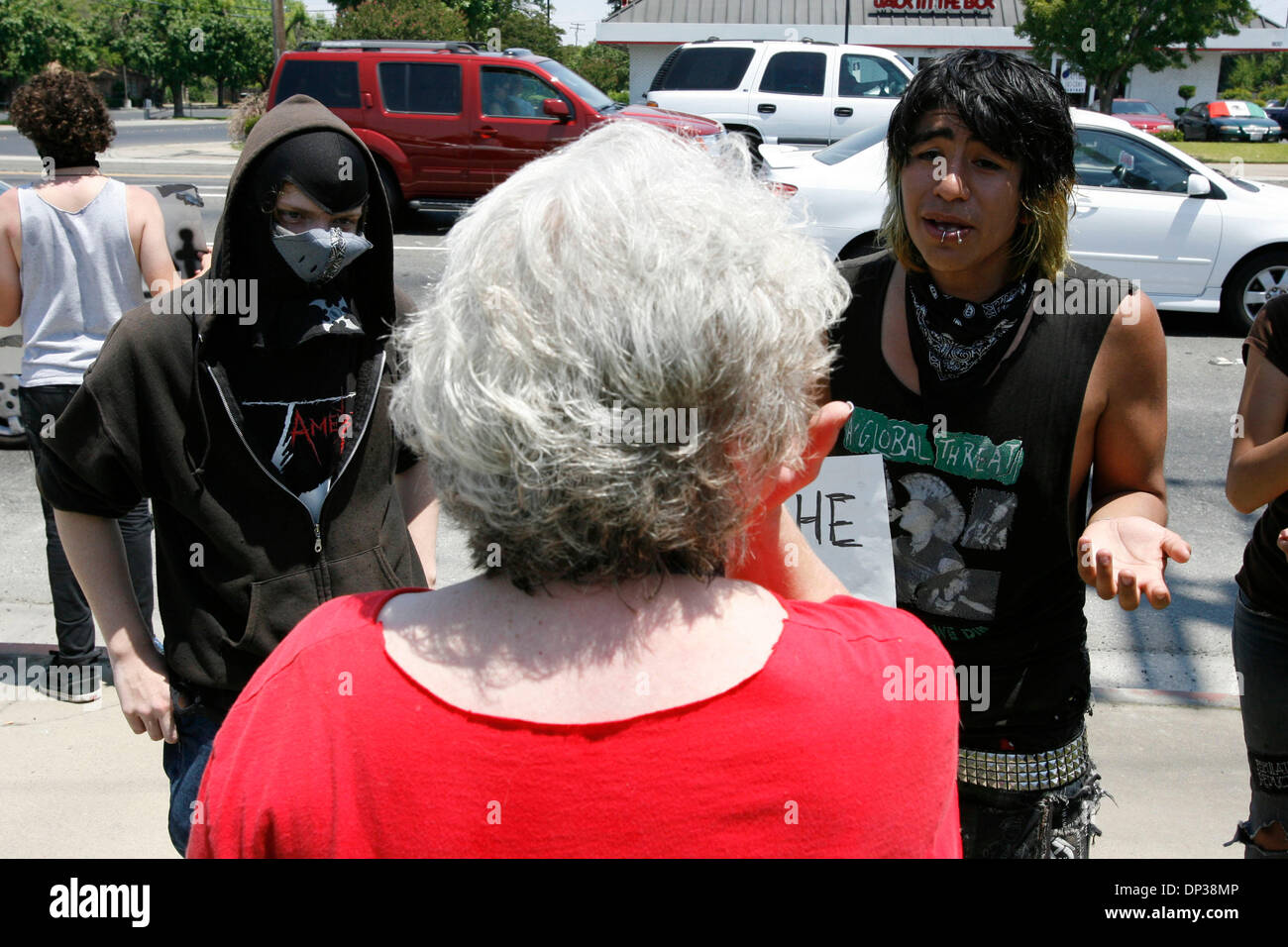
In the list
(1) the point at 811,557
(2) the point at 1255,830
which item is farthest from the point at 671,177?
(2) the point at 1255,830

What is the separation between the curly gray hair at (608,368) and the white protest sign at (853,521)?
748 millimetres

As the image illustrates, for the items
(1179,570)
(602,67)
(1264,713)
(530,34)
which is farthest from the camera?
(602,67)

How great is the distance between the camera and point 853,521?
6.34 ft

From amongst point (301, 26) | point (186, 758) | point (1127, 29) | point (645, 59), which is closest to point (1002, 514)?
point (186, 758)

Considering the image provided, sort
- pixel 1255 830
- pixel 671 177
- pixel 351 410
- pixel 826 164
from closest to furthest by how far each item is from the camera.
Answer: pixel 671 177 → pixel 351 410 → pixel 1255 830 → pixel 826 164

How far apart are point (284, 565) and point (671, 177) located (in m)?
1.25

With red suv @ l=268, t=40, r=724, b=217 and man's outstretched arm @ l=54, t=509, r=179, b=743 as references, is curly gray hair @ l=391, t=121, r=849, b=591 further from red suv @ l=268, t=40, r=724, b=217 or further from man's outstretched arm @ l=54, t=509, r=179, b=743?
red suv @ l=268, t=40, r=724, b=217

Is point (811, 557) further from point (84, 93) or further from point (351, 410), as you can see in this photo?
point (84, 93)

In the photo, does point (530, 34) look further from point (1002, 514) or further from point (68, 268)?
point (1002, 514)

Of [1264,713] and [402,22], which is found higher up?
[402,22]

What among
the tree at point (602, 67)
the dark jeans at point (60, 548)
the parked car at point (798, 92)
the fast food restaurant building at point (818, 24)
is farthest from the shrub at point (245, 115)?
the tree at point (602, 67)

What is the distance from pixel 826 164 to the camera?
942cm

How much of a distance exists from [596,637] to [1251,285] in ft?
31.2

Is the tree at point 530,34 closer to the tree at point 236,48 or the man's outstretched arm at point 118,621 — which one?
the tree at point 236,48
